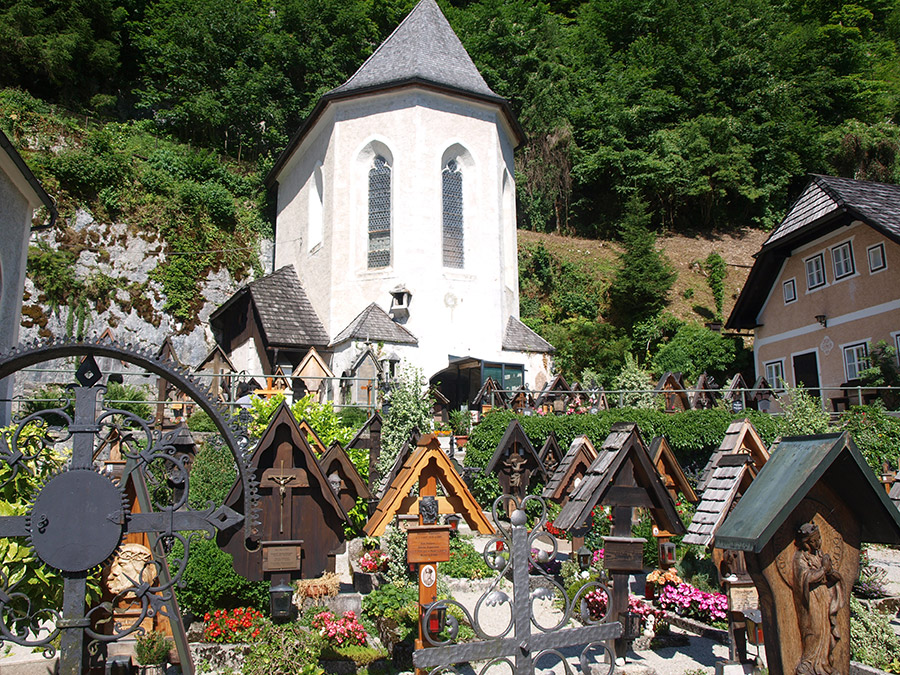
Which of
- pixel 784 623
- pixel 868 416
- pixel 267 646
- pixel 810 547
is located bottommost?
pixel 267 646

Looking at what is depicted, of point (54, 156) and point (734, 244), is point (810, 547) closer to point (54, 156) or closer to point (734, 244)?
point (54, 156)

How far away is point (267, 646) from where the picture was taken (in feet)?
17.3

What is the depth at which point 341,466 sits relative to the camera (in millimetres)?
7828

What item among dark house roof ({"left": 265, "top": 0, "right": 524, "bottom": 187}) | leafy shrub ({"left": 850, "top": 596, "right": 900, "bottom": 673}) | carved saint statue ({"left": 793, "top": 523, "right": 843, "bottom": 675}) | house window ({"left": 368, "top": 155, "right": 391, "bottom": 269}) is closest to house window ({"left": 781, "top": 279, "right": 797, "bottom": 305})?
dark house roof ({"left": 265, "top": 0, "right": 524, "bottom": 187})

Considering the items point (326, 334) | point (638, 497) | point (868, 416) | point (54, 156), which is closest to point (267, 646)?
point (638, 497)

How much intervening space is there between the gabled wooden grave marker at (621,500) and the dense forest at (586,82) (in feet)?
85.8

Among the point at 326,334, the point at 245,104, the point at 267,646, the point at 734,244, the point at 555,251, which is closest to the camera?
the point at 267,646

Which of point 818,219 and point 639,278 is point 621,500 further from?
point 639,278

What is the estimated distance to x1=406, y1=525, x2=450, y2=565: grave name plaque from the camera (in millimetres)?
5461

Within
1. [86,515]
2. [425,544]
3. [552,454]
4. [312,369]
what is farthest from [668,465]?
[312,369]

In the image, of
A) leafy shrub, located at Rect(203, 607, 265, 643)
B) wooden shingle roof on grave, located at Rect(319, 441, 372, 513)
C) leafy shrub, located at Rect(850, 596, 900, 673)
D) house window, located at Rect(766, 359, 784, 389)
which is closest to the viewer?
leafy shrub, located at Rect(850, 596, 900, 673)

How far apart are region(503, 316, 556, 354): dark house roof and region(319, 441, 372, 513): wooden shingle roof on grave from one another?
1256 centimetres

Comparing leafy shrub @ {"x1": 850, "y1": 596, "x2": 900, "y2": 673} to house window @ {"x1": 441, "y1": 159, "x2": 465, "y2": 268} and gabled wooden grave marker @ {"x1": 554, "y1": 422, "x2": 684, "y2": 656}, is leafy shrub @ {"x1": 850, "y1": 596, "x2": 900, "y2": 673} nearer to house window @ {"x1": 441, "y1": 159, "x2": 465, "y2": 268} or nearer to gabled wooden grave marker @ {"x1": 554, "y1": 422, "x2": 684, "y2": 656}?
gabled wooden grave marker @ {"x1": 554, "y1": 422, "x2": 684, "y2": 656}

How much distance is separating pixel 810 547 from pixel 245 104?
29.1 metres
